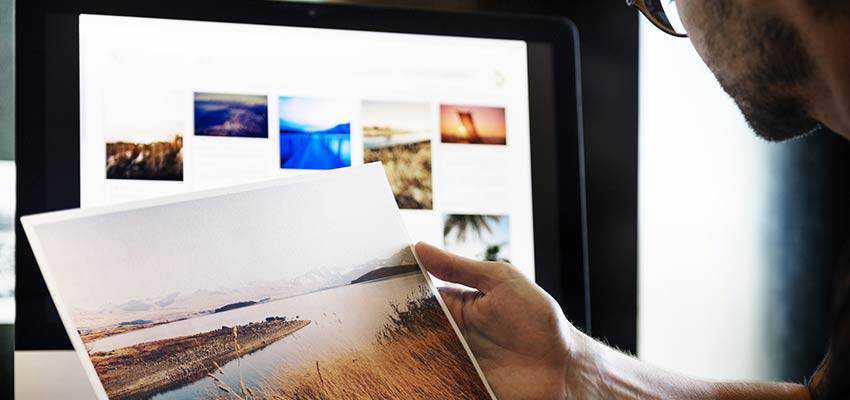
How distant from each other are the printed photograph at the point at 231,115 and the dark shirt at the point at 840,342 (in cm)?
48

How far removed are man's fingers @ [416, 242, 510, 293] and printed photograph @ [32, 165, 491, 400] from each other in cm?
2

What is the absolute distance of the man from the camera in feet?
1.87

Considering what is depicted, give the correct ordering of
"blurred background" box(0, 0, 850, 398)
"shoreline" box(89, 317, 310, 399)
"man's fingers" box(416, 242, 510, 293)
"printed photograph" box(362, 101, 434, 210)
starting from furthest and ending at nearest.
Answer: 1. "blurred background" box(0, 0, 850, 398)
2. "printed photograph" box(362, 101, 434, 210)
3. "man's fingers" box(416, 242, 510, 293)
4. "shoreline" box(89, 317, 310, 399)

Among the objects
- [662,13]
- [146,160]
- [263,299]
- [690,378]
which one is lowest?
[690,378]

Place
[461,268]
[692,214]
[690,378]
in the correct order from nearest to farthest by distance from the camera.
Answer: [461,268] → [690,378] → [692,214]

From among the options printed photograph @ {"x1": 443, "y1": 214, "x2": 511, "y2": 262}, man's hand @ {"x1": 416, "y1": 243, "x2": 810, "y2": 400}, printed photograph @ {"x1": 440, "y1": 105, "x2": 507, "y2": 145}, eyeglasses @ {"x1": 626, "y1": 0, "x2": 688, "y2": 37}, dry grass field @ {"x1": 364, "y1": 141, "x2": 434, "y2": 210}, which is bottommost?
man's hand @ {"x1": 416, "y1": 243, "x2": 810, "y2": 400}

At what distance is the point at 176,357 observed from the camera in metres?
0.55

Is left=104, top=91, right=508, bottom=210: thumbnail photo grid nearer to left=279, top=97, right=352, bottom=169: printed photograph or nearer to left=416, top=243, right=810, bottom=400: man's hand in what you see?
left=279, top=97, right=352, bottom=169: printed photograph

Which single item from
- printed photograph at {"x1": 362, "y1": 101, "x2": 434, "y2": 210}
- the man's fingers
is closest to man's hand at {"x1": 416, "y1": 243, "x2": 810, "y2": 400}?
the man's fingers

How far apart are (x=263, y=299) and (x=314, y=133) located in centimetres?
21

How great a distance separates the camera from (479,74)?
809 millimetres

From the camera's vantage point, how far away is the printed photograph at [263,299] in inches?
21.6

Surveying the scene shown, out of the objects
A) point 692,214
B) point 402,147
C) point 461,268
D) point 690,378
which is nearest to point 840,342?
point 690,378

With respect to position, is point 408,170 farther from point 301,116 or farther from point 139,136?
point 139,136
